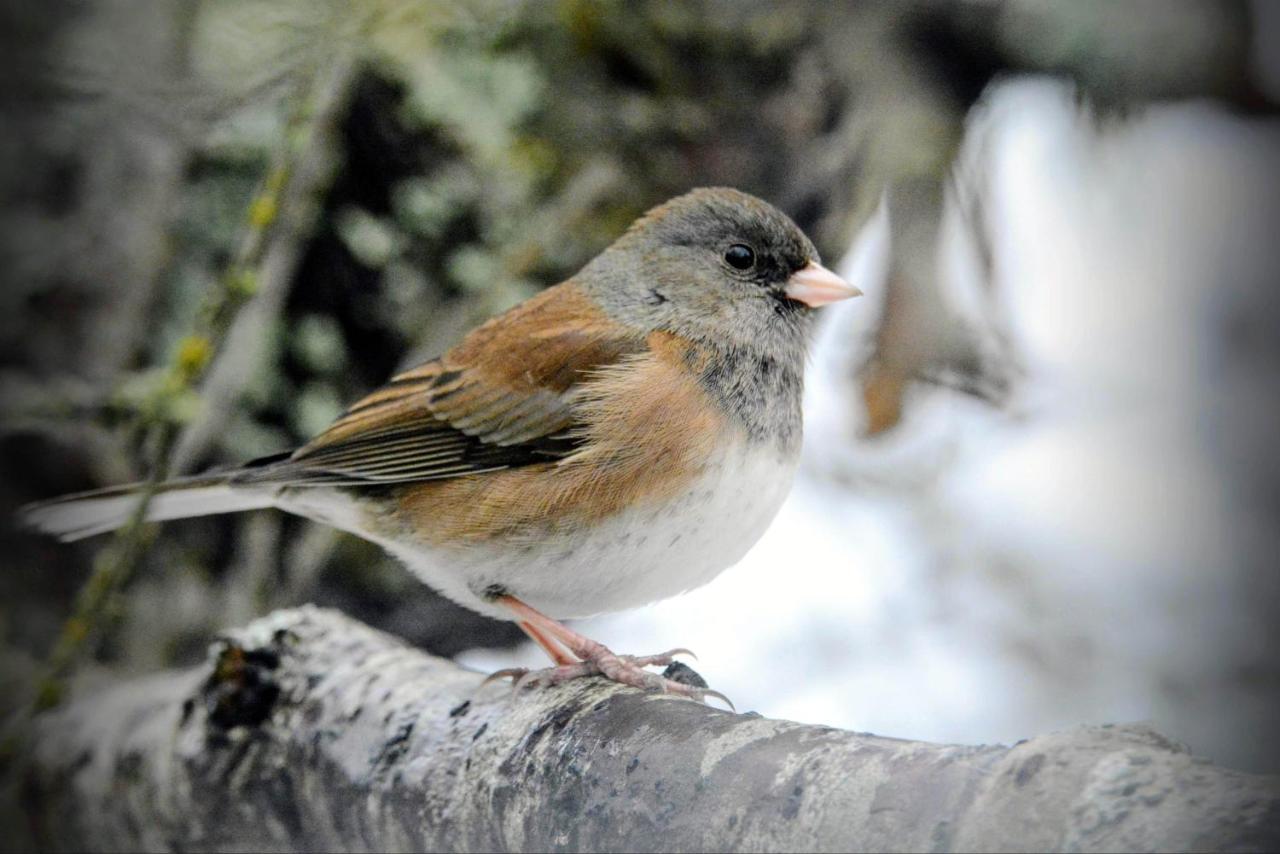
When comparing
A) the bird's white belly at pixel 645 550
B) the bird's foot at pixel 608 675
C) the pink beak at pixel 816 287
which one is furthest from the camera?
the pink beak at pixel 816 287

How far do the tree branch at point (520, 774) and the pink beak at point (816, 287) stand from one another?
0.80 m

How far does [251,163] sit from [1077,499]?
208 centimetres

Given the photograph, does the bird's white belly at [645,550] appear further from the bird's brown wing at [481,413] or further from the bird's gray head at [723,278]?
the bird's gray head at [723,278]

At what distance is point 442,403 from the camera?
201 centimetres

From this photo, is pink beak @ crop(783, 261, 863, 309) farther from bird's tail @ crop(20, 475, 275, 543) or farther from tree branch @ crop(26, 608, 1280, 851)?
bird's tail @ crop(20, 475, 275, 543)

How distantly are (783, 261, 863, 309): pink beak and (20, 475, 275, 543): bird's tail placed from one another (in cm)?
97

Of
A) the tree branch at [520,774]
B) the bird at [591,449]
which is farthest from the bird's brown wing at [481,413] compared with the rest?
the tree branch at [520,774]

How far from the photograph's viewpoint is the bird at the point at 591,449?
1771 mm

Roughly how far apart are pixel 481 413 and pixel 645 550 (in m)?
0.40

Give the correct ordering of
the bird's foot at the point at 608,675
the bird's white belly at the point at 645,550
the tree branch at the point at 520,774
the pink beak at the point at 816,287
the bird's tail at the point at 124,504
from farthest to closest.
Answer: the pink beak at the point at 816,287 → the bird's tail at the point at 124,504 → the bird's white belly at the point at 645,550 → the bird's foot at the point at 608,675 → the tree branch at the point at 520,774

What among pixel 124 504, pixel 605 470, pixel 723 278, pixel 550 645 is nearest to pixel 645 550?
pixel 605 470

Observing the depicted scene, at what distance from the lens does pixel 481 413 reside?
196 centimetres

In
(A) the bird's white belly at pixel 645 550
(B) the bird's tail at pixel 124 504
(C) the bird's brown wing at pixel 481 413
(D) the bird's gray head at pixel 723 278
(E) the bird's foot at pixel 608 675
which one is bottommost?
(E) the bird's foot at pixel 608 675

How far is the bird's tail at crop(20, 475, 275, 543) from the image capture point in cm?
188
